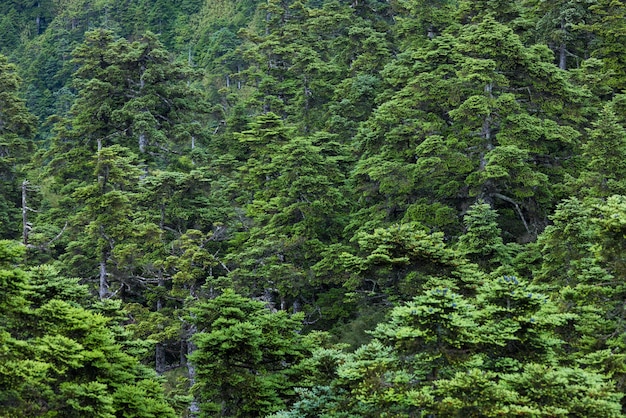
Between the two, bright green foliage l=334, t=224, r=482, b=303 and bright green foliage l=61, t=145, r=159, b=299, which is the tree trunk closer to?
bright green foliage l=61, t=145, r=159, b=299

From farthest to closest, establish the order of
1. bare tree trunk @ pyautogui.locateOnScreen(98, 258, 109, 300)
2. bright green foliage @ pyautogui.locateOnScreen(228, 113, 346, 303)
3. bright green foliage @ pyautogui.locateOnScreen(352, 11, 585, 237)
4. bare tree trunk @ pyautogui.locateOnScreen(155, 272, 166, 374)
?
bare tree trunk @ pyautogui.locateOnScreen(155, 272, 166, 374) → bare tree trunk @ pyautogui.locateOnScreen(98, 258, 109, 300) → bright green foliage @ pyautogui.locateOnScreen(228, 113, 346, 303) → bright green foliage @ pyautogui.locateOnScreen(352, 11, 585, 237)

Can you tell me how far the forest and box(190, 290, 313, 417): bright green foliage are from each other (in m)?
0.06

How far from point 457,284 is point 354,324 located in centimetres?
693

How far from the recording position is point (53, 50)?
8644 cm

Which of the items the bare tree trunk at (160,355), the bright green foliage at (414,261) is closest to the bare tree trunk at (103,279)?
the bare tree trunk at (160,355)

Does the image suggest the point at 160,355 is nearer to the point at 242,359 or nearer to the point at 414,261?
the point at 242,359

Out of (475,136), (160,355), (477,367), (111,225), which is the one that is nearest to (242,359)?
(477,367)

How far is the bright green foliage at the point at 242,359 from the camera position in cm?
1648

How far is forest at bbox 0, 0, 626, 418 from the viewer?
12828 millimetres

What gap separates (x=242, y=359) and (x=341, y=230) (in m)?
14.2

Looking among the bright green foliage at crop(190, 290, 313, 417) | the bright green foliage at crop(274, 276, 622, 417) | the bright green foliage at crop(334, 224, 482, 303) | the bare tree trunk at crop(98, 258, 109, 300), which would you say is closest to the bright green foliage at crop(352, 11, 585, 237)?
the bright green foliage at crop(334, 224, 482, 303)

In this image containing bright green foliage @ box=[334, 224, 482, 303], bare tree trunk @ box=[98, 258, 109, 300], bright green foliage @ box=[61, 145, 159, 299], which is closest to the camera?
bright green foliage @ box=[334, 224, 482, 303]

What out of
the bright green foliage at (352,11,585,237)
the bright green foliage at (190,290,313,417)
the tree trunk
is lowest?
the tree trunk

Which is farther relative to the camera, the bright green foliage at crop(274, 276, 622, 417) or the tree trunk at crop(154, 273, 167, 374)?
the tree trunk at crop(154, 273, 167, 374)
